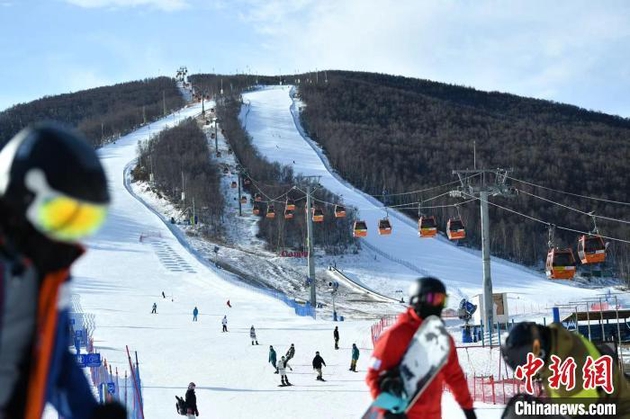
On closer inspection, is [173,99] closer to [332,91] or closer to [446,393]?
[332,91]

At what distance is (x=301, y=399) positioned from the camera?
14.8 metres

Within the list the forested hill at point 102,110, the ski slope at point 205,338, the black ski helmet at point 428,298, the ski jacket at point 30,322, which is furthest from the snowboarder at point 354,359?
the forested hill at point 102,110

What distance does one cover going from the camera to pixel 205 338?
25016 mm

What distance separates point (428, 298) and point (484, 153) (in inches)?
4718

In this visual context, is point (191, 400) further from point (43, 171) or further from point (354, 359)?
point (43, 171)

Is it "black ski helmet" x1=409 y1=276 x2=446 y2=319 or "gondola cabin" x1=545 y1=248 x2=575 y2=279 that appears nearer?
"black ski helmet" x1=409 y1=276 x2=446 y2=319

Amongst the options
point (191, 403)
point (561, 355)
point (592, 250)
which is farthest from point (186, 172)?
point (561, 355)

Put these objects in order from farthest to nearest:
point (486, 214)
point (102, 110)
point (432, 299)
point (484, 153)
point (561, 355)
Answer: point (102, 110) < point (484, 153) < point (486, 214) < point (561, 355) < point (432, 299)

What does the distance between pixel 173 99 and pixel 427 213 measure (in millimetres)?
99397

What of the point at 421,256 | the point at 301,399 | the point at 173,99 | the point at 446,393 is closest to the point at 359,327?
the point at 301,399

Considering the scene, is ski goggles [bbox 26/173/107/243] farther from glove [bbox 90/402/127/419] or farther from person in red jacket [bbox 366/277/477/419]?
person in red jacket [bbox 366/277/477/419]

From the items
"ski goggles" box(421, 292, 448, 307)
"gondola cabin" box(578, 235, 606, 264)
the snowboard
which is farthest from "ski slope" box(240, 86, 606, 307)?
the snowboard

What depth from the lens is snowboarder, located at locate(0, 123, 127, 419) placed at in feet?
5.90

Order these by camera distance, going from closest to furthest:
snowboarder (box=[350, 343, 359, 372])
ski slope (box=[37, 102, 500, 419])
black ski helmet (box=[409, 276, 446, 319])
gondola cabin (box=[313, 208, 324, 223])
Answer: black ski helmet (box=[409, 276, 446, 319]) < ski slope (box=[37, 102, 500, 419]) < snowboarder (box=[350, 343, 359, 372]) < gondola cabin (box=[313, 208, 324, 223])
